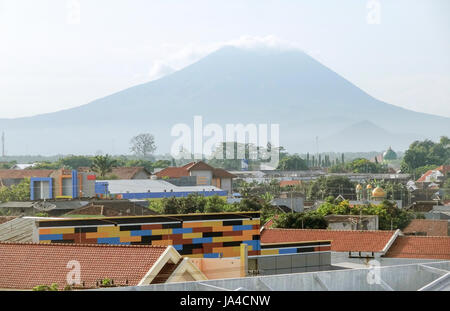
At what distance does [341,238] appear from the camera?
21.5 meters

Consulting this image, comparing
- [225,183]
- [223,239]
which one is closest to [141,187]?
[225,183]

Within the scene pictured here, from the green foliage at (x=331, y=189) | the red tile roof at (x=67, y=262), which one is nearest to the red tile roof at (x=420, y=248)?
the red tile roof at (x=67, y=262)

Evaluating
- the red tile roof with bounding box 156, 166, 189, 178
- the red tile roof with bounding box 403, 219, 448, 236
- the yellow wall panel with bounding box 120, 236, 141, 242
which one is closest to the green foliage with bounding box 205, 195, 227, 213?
the red tile roof with bounding box 403, 219, 448, 236

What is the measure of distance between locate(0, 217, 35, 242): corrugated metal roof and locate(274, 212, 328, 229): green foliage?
30.7ft

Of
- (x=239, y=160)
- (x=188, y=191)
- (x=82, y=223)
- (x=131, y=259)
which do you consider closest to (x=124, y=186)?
(x=188, y=191)

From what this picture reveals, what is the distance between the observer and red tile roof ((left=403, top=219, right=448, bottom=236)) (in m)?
30.7

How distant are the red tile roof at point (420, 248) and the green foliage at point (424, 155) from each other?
266 ft

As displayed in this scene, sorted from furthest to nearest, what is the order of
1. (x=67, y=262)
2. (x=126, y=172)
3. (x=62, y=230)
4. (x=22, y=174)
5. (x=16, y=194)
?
(x=22, y=174)
(x=126, y=172)
(x=16, y=194)
(x=62, y=230)
(x=67, y=262)

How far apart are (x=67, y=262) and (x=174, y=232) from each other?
4.46 metres

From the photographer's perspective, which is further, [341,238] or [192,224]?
[341,238]

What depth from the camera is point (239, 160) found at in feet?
407

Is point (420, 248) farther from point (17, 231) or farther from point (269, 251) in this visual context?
point (17, 231)
